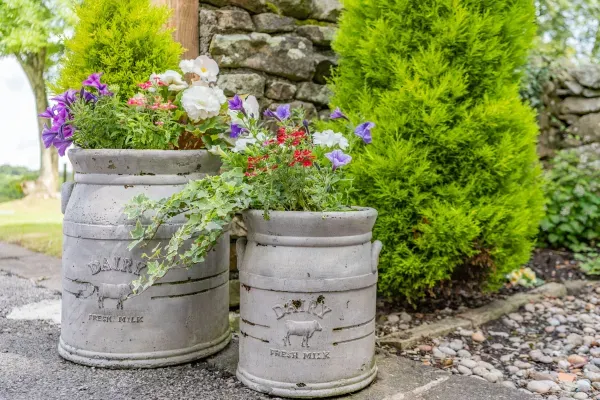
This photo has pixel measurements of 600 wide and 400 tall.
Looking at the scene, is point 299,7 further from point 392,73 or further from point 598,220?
point 598,220

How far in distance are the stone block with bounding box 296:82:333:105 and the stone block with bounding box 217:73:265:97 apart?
301 millimetres

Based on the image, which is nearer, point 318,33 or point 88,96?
point 88,96

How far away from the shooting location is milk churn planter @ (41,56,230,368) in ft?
7.87

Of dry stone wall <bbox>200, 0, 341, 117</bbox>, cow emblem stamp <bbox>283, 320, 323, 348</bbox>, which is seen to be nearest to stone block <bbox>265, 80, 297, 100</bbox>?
dry stone wall <bbox>200, 0, 341, 117</bbox>

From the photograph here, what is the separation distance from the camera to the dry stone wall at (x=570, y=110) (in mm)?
6180

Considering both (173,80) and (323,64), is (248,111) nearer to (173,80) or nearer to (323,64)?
(173,80)

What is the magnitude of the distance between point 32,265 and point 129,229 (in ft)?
10.2

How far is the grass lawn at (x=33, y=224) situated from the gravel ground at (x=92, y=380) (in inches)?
129

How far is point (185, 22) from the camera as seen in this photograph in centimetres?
332

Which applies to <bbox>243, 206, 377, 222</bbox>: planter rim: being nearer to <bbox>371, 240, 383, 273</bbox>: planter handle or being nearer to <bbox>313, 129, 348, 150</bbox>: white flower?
<bbox>371, 240, 383, 273</bbox>: planter handle

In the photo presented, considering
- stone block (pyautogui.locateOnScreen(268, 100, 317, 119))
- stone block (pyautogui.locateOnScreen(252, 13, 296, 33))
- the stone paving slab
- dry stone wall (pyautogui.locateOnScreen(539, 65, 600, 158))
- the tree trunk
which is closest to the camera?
the stone paving slab

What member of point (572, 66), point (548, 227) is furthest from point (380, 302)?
point (572, 66)


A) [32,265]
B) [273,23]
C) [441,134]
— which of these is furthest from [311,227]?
[32,265]

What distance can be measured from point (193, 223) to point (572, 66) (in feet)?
18.3
